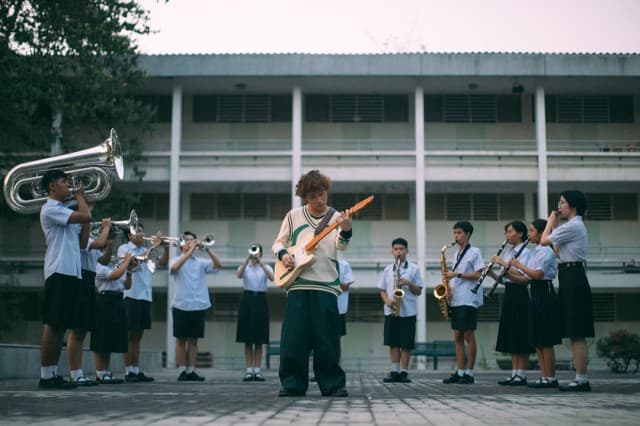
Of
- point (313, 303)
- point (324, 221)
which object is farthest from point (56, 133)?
point (313, 303)

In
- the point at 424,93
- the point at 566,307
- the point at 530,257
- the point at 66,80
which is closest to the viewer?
the point at 566,307

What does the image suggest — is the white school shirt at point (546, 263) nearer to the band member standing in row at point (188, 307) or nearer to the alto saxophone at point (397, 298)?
the alto saxophone at point (397, 298)

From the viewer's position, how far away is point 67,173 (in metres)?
10.2

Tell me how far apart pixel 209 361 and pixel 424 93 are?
12209 millimetres

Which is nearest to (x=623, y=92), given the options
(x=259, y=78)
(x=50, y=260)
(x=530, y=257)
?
(x=259, y=78)

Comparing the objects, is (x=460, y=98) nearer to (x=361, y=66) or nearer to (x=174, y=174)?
(x=361, y=66)

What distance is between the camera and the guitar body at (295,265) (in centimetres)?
808

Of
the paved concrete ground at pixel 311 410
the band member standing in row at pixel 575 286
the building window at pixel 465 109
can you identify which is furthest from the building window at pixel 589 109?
the paved concrete ground at pixel 311 410

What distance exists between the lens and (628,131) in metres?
32.6

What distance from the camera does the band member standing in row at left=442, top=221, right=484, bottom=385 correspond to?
39.4 ft

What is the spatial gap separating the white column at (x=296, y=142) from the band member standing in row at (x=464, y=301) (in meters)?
17.4

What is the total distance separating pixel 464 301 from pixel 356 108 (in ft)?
68.0

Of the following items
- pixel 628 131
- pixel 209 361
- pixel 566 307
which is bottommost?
pixel 209 361

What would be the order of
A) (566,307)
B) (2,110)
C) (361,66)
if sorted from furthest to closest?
(361,66)
(2,110)
(566,307)
